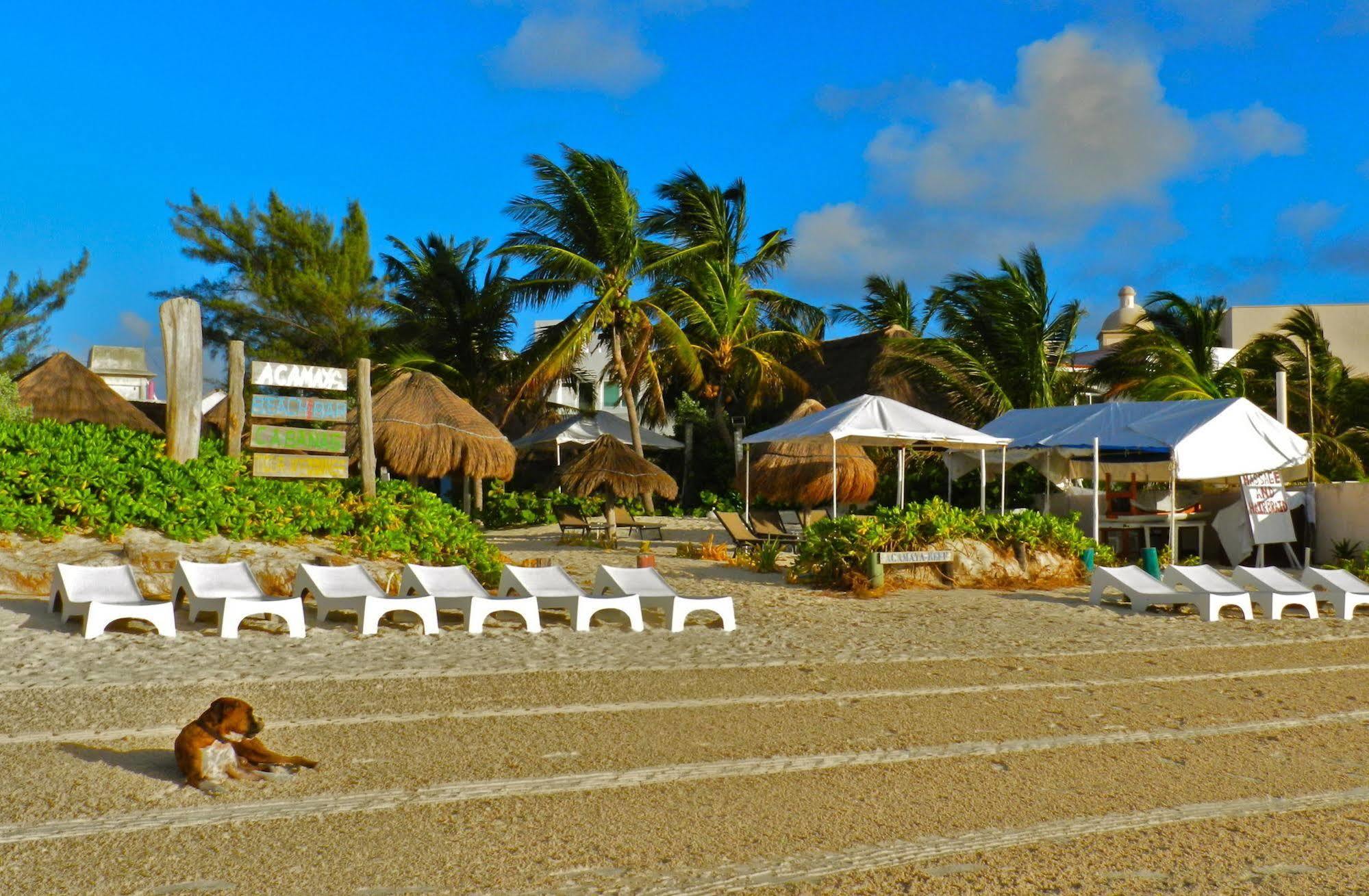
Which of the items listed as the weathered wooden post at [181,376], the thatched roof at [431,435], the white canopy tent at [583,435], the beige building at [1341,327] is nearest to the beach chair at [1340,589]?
the weathered wooden post at [181,376]

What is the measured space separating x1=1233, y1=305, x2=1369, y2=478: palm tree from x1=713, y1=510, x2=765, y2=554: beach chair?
41.9 feet

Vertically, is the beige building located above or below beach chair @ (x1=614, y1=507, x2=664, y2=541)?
above

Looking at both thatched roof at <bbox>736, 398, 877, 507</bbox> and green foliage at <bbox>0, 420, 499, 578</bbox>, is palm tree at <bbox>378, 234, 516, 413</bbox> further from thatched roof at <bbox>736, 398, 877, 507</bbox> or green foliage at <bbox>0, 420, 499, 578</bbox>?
green foliage at <bbox>0, 420, 499, 578</bbox>

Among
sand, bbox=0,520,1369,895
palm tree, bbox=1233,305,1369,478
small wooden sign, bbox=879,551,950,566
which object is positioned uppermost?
palm tree, bbox=1233,305,1369,478

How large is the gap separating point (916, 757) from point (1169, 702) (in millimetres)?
2199

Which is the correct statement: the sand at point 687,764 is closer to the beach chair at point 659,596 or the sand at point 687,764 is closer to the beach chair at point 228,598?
the beach chair at point 228,598

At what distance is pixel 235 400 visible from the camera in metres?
11.7

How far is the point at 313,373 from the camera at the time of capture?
11719 mm

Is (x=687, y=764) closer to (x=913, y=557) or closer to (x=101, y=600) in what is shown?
(x=101, y=600)

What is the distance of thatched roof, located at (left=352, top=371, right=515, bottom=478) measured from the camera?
59.5ft

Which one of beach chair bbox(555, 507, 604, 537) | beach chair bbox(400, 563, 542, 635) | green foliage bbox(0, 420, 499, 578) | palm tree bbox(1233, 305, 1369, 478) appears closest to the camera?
beach chair bbox(400, 563, 542, 635)

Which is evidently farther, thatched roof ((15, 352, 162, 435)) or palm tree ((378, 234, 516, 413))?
palm tree ((378, 234, 516, 413))

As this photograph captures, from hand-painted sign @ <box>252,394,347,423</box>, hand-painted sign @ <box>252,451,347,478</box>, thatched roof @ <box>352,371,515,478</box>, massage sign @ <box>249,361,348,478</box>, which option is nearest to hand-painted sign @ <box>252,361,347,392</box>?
massage sign @ <box>249,361,348,478</box>

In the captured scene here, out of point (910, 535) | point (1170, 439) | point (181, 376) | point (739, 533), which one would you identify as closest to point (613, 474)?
point (739, 533)
